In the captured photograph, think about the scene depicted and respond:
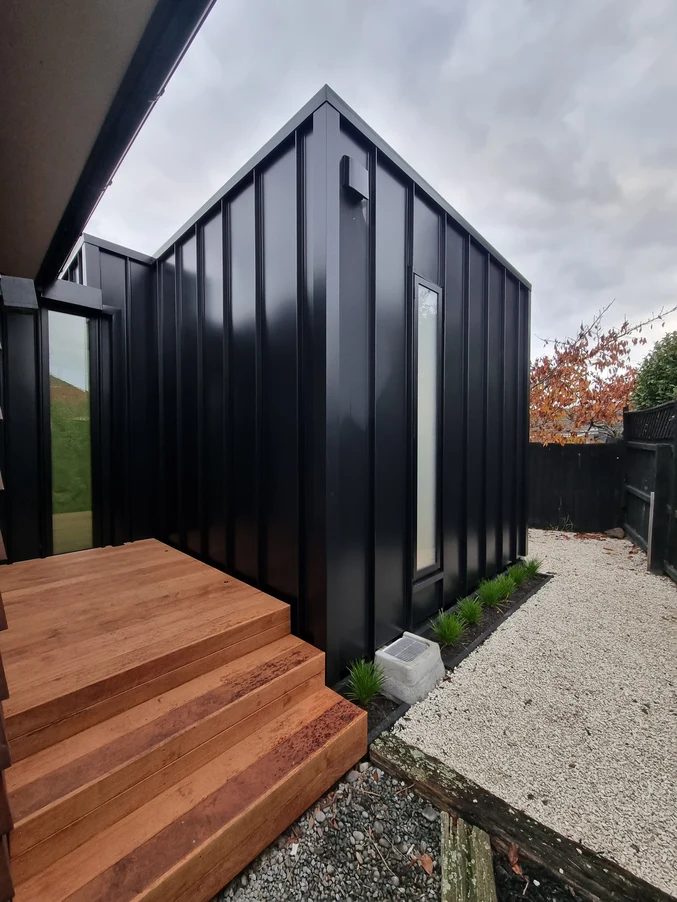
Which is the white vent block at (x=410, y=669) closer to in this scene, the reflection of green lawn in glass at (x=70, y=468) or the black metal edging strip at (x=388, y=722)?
the black metal edging strip at (x=388, y=722)

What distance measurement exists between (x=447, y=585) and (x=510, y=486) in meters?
1.83

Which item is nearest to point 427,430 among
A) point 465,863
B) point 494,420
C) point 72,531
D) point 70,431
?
point 494,420

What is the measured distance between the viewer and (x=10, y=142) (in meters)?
1.73

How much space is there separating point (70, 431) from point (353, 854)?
12.6ft

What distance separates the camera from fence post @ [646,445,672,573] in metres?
4.43

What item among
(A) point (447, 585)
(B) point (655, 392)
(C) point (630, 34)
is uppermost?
(C) point (630, 34)

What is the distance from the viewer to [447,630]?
2.89 meters

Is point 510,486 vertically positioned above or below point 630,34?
below

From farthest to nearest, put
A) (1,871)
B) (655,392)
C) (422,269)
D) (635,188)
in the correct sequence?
(635,188)
(655,392)
(422,269)
(1,871)

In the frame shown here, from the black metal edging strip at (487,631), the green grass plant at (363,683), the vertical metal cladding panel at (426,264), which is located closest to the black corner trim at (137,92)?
the vertical metal cladding panel at (426,264)

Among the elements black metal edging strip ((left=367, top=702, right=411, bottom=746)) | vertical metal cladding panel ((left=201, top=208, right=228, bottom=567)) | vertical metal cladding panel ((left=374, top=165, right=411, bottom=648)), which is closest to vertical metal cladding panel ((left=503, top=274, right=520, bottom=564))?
vertical metal cladding panel ((left=374, top=165, right=411, bottom=648))

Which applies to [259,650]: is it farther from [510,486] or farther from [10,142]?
[510,486]

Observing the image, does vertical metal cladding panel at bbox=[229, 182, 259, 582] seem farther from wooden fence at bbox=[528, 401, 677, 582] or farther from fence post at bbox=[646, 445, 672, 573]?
fence post at bbox=[646, 445, 672, 573]

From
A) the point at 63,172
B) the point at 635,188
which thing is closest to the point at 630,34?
the point at 635,188
